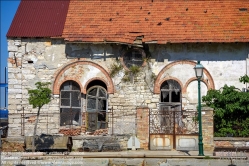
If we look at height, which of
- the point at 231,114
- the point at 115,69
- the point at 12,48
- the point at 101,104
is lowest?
the point at 231,114

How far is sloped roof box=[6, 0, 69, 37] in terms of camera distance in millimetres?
23406

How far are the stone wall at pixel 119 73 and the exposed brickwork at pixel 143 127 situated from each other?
331 cm

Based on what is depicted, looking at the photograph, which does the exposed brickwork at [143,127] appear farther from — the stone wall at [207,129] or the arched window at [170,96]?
the arched window at [170,96]

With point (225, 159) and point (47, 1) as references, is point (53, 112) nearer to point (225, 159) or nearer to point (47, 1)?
point (47, 1)

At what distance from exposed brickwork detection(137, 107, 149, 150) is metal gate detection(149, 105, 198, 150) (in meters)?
0.24

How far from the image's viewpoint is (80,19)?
2391 cm

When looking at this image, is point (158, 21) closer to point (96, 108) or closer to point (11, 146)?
point (96, 108)

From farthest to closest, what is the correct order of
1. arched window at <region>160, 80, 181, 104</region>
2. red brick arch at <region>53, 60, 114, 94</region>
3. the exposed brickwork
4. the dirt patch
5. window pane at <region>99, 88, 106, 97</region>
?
window pane at <region>99, 88, 106, 97</region> < arched window at <region>160, 80, 181, 104</region> < red brick arch at <region>53, 60, 114, 94</region> < the dirt patch < the exposed brickwork

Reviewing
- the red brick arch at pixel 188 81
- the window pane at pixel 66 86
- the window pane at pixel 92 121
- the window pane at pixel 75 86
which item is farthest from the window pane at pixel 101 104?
the red brick arch at pixel 188 81

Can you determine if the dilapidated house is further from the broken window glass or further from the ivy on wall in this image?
the ivy on wall

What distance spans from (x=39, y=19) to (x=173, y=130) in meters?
9.26

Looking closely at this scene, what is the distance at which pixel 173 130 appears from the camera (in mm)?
19859

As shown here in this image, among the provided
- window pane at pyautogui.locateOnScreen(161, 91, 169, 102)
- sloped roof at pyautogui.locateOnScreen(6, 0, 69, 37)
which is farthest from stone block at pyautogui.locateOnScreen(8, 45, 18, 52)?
window pane at pyautogui.locateOnScreen(161, 91, 169, 102)

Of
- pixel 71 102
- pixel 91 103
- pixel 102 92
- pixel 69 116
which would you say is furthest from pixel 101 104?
pixel 69 116
